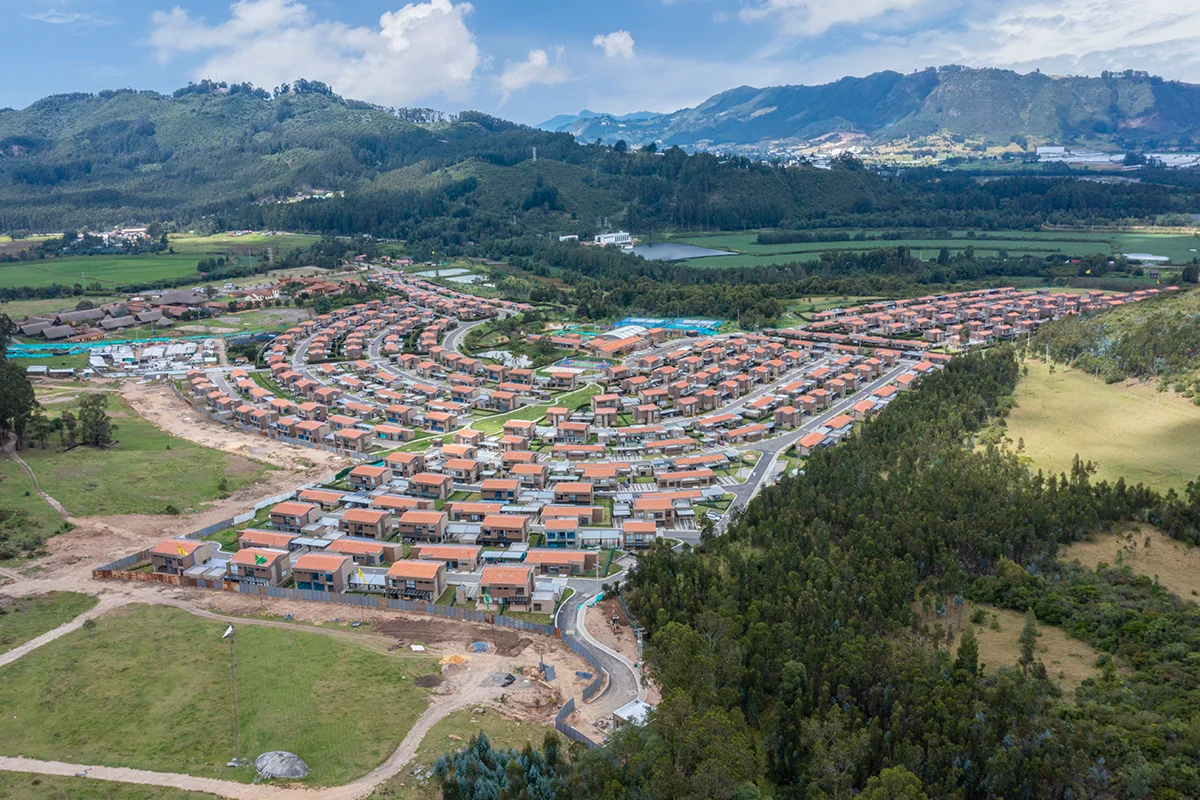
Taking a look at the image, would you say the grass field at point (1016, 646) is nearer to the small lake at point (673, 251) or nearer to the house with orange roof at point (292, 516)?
the house with orange roof at point (292, 516)

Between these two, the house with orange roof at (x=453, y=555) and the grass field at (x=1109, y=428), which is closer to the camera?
the house with orange roof at (x=453, y=555)

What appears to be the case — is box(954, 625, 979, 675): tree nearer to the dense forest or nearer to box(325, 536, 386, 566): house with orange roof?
the dense forest

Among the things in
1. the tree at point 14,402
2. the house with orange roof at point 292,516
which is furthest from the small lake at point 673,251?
the house with orange roof at point 292,516

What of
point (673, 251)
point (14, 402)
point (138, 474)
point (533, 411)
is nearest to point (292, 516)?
point (138, 474)

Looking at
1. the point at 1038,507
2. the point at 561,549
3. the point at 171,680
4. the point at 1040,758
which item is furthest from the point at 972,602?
the point at 171,680

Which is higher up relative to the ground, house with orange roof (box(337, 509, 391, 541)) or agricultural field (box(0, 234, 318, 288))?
agricultural field (box(0, 234, 318, 288))

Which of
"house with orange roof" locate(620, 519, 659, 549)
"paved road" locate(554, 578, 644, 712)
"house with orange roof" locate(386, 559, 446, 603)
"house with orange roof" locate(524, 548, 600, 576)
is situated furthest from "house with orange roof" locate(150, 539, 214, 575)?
"house with orange roof" locate(620, 519, 659, 549)

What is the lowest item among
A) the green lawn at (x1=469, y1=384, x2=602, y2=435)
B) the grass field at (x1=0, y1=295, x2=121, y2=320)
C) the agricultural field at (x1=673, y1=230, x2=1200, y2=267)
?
the green lawn at (x1=469, y1=384, x2=602, y2=435)
